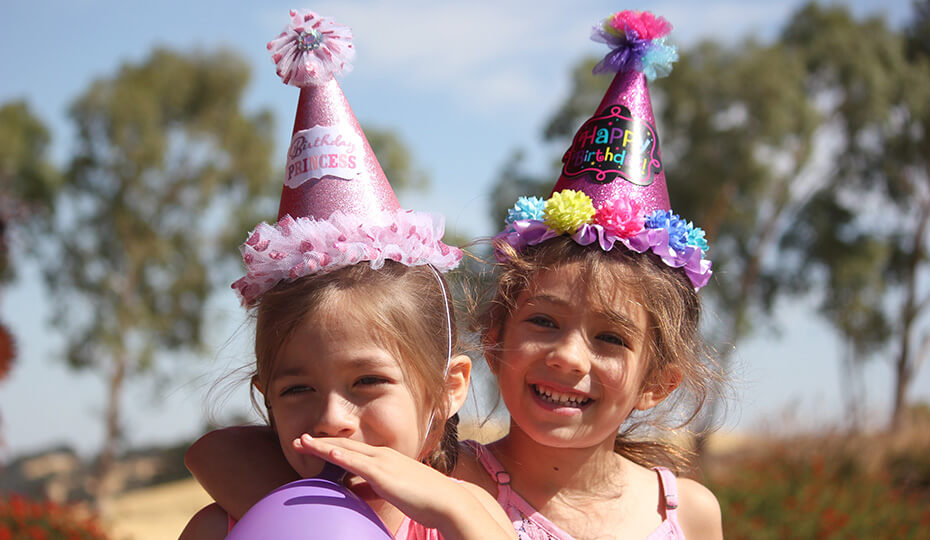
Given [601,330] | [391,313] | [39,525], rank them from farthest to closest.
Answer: [39,525], [601,330], [391,313]

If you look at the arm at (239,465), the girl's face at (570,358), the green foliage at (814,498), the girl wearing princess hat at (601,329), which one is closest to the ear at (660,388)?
the girl wearing princess hat at (601,329)

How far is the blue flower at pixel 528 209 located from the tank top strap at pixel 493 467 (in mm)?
740

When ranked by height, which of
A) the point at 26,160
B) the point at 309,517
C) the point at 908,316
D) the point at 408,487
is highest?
the point at 908,316

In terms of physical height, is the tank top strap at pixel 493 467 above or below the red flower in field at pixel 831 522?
below

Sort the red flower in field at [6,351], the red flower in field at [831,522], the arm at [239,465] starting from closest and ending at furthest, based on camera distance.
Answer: the arm at [239,465]
the red flower in field at [6,351]
the red flower in field at [831,522]

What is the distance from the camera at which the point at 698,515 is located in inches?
109

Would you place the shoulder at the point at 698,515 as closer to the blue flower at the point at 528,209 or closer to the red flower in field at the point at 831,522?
the blue flower at the point at 528,209

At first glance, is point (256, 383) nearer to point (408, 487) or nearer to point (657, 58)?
point (408, 487)

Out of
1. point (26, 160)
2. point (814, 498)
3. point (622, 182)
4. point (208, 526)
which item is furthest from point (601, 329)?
point (26, 160)

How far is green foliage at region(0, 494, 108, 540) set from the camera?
6.14m

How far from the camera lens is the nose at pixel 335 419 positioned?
1.86 meters

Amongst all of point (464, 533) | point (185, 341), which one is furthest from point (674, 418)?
point (185, 341)

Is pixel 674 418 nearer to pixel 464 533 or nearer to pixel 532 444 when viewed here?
pixel 532 444

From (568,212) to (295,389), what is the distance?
1.05 metres
